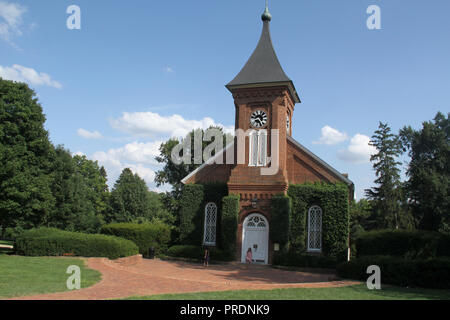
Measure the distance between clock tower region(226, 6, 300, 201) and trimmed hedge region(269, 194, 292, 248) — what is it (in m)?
0.74

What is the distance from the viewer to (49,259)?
18.8m

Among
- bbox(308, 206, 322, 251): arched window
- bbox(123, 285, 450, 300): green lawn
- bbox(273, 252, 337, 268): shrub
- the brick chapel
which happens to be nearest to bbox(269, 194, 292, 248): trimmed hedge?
the brick chapel

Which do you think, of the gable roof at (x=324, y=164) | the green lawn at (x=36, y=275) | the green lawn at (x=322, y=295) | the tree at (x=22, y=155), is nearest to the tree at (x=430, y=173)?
the gable roof at (x=324, y=164)

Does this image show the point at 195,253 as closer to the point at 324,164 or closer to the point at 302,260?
the point at 302,260

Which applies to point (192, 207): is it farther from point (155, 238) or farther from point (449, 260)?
point (449, 260)

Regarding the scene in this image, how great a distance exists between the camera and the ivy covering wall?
26.0 metres

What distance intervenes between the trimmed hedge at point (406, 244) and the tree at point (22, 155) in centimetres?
2166

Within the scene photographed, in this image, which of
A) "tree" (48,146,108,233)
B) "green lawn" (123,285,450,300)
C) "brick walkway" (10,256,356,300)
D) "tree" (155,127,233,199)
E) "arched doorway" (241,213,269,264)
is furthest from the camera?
"tree" (155,127,233,199)

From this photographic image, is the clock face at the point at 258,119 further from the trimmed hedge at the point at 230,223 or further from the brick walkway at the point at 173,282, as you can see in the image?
the brick walkway at the point at 173,282

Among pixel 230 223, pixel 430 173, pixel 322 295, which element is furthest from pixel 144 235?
pixel 430 173

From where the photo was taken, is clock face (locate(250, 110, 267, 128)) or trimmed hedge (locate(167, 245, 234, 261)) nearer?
trimmed hedge (locate(167, 245, 234, 261))

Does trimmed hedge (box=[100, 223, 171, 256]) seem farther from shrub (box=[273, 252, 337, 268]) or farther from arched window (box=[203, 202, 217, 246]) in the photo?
shrub (box=[273, 252, 337, 268])
